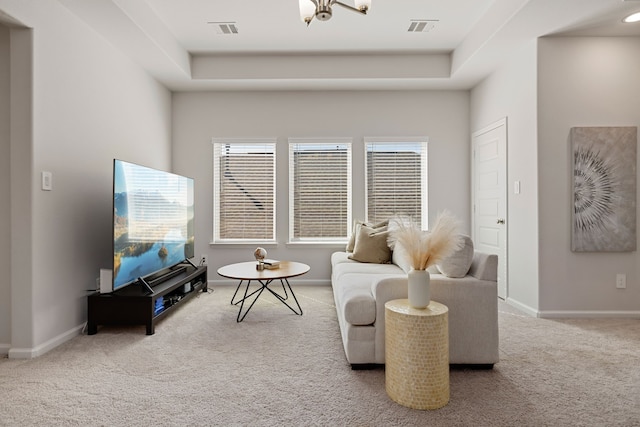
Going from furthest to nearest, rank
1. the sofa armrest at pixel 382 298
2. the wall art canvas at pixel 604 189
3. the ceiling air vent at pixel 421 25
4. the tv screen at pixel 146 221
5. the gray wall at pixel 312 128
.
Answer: the gray wall at pixel 312 128 < the ceiling air vent at pixel 421 25 < the wall art canvas at pixel 604 189 < the tv screen at pixel 146 221 < the sofa armrest at pixel 382 298

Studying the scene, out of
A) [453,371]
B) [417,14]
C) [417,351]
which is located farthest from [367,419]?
[417,14]

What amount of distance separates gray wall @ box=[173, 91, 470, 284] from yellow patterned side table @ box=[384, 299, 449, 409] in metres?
2.78

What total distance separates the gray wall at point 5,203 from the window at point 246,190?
2375 mm

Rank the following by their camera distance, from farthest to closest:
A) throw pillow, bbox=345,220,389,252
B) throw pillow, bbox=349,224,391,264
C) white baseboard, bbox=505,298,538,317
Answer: throw pillow, bbox=345,220,389,252 < throw pillow, bbox=349,224,391,264 < white baseboard, bbox=505,298,538,317

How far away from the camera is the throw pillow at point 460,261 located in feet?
7.10

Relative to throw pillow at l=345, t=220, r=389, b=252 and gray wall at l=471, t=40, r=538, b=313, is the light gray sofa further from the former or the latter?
throw pillow at l=345, t=220, r=389, b=252

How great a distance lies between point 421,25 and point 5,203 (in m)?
3.98

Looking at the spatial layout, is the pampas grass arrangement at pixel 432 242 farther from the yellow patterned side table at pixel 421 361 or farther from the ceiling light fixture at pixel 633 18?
the ceiling light fixture at pixel 633 18

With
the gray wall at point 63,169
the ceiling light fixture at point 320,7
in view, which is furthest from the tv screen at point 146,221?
the ceiling light fixture at point 320,7

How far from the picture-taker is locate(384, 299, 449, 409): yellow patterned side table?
171 cm

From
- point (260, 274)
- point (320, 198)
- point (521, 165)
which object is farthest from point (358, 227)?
point (521, 165)

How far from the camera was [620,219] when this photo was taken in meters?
3.11

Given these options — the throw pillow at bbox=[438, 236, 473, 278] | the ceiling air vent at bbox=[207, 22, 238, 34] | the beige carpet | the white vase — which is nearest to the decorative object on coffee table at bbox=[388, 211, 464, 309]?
the white vase

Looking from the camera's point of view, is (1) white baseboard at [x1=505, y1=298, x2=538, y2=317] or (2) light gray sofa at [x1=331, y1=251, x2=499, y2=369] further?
(1) white baseboard at [x1=505, y1=298, x2=538, y2=317]
